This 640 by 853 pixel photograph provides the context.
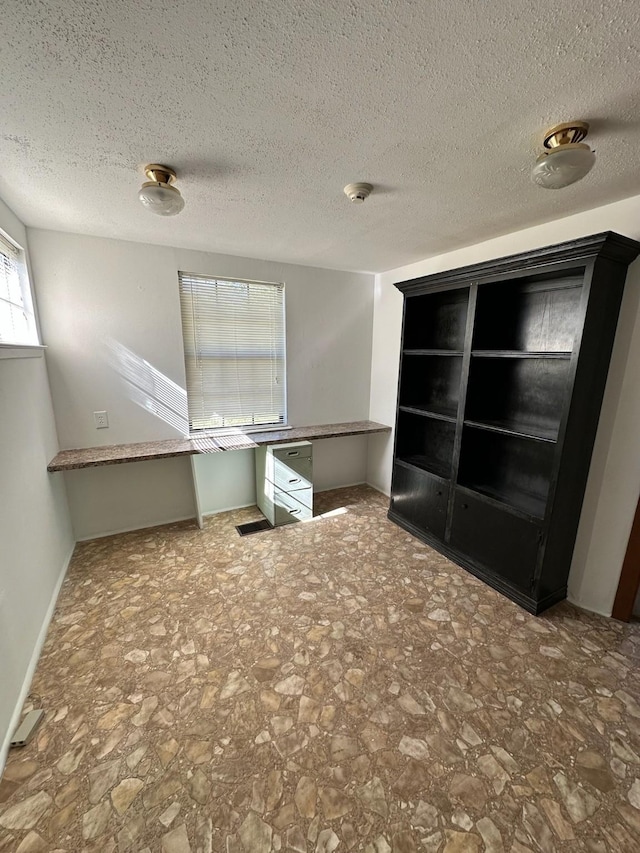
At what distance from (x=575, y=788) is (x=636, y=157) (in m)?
2.48

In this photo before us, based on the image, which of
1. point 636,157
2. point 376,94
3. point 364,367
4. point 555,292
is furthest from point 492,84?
point 364,367

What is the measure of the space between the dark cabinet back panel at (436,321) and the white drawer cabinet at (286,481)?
1372 mm

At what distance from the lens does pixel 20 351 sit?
6.31 feet

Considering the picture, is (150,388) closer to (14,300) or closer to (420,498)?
(14,300)

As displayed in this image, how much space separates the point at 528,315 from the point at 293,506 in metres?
2.43

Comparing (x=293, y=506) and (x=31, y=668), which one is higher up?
(x=293, y=506)

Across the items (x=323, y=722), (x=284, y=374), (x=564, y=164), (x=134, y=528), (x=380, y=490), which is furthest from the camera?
(x=380, y=490)

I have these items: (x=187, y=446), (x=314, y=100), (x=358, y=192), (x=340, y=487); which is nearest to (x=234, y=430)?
(x=187, y=446)

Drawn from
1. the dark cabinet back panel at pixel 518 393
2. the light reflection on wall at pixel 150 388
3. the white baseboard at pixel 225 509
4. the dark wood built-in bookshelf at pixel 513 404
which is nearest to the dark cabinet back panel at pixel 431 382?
the dark wood built-in bookshelf at pixel 513 404

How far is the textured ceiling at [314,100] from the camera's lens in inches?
33.2

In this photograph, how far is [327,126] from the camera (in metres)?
1.25

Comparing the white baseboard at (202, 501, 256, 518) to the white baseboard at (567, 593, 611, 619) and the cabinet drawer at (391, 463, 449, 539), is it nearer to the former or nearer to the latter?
the cabinet drawer at (391, 463, 449, 539)

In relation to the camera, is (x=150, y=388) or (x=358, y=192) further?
(x=150, y=388)

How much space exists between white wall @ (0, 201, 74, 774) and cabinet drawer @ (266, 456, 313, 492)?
5.27ft
